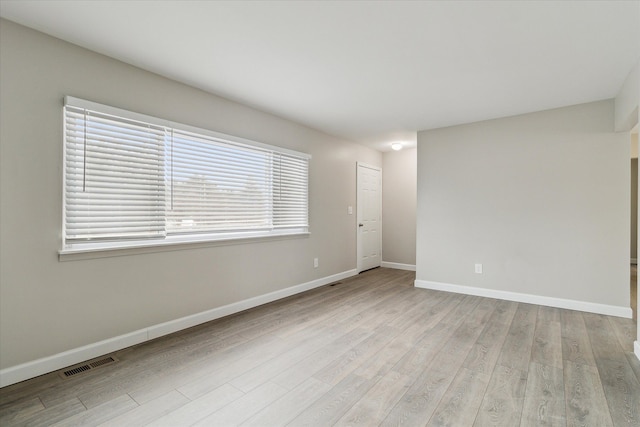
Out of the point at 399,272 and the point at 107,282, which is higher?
the point at 107,282

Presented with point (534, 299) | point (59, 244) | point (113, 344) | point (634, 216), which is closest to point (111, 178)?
point (59, 244)

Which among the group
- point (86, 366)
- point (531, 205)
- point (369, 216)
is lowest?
point (86, 366)

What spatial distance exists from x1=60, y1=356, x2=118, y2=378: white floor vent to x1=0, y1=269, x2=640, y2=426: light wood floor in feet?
0.19

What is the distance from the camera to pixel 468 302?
409 centimetres

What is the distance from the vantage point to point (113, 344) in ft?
8.54

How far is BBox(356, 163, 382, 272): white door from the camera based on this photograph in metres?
5.90

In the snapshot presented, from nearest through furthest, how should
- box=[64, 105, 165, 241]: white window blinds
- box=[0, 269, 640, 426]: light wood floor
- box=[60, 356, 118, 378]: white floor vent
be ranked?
1. box=[0, 269, 640, 426]: light wood floor
2. box=[60, 356, 118, 378]: white floor vent
3. box=[64, 105, 165, 241]: white window blinds

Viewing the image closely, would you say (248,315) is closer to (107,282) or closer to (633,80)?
(107,282)

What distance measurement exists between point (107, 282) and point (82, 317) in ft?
1.00

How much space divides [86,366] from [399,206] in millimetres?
5574

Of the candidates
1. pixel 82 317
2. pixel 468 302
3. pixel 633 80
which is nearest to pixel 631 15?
pixel 633 80

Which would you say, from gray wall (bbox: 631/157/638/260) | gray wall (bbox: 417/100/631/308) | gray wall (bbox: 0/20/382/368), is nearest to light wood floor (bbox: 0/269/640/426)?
gray wall (bbox: 0/20/382/368)

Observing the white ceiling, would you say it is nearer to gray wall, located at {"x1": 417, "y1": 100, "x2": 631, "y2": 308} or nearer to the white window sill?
gray wall, located at {"x1": 417, "y1": 100, "x2": 631, "y2": 308}

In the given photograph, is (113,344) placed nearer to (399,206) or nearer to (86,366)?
(86,366)
